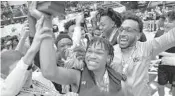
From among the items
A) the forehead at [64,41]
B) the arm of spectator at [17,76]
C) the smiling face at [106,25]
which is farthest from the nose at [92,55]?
the smiling face at [106,25]

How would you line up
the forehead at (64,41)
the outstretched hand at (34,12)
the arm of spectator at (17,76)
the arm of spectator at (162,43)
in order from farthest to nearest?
1. the forehead at (64,41)
2. the arm of spectator at (162,43)
3. the arm of spectator at (17,76)
4. the outstretched hand at (34,12)

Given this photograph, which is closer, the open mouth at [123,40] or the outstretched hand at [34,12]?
the outstretched hand at [34,12]

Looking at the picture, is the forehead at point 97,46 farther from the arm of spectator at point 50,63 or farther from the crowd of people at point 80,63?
the arm of spectator at point 50,63

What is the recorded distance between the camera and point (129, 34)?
6.68 feet

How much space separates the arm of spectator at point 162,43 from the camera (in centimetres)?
180

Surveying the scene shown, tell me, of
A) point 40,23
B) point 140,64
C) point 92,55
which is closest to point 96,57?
point 92,55

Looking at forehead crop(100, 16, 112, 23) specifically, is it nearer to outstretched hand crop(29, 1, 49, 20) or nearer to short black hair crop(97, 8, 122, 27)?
short black hair crop(97, 8, 122, 27)

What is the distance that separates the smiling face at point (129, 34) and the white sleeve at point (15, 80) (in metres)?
1.00

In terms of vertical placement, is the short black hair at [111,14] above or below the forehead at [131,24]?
above

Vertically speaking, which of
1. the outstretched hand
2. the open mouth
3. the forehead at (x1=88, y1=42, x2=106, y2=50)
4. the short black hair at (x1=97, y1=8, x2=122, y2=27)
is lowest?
the open mouth

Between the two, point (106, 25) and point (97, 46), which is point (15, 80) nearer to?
point (97, 46)

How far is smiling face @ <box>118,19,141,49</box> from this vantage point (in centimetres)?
203

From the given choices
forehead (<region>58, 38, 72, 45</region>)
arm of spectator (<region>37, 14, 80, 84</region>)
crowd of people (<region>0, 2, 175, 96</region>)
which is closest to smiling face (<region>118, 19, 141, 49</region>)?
crowd of people (<region>0, 2, 175, 96</region>)

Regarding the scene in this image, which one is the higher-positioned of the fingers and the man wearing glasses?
the fingers
